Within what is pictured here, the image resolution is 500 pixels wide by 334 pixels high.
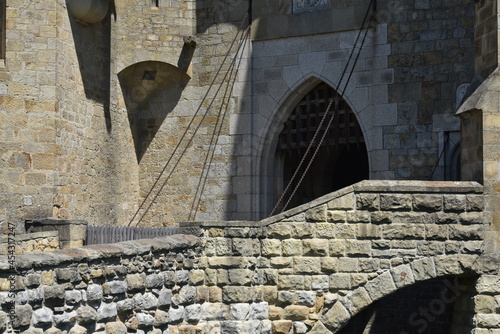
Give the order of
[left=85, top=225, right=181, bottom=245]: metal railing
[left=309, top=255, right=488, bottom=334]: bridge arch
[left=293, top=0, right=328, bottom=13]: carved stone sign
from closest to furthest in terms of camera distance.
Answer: [left=309, top=255, right=488, bottom=334]: bridge arch → [left=85, top=225, right=181, bottom=245]: metal railing → [left=293, top=0, right=328, bottom=13]: carved stone sign

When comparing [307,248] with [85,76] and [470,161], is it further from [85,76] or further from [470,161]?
[85,76]

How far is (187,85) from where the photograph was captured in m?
15.2

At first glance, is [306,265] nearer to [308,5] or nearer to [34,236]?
[34,236]

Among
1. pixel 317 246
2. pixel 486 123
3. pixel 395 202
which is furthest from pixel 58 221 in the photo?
pixel 486 123

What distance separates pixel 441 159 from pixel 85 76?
17.6 ft

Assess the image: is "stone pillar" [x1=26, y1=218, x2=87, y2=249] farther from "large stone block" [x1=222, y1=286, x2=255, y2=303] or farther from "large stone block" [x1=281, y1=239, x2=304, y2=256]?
"large stone block" [x1=281, y1=239, x2=304, y2=256]

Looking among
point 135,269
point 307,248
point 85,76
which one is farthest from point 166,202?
point 135,269

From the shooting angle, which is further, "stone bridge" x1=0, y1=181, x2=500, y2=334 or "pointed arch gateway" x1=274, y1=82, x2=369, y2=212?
"pointed arch gateway" x1=274, y1=82, x2=369, y2=212

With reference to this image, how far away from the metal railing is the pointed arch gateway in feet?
10.0

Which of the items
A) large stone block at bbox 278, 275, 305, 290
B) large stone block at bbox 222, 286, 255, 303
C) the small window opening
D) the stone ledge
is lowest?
large stone block at bbox 222, 286, 255, 303

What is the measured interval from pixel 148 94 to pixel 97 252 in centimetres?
777

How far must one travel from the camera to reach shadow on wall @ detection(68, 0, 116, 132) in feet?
45.5

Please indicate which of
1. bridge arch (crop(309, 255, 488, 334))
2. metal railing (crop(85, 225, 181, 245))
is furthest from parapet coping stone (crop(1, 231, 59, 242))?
bridge arch (crop(309, 255, 488, 334))

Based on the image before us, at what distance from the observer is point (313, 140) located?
13969mm
